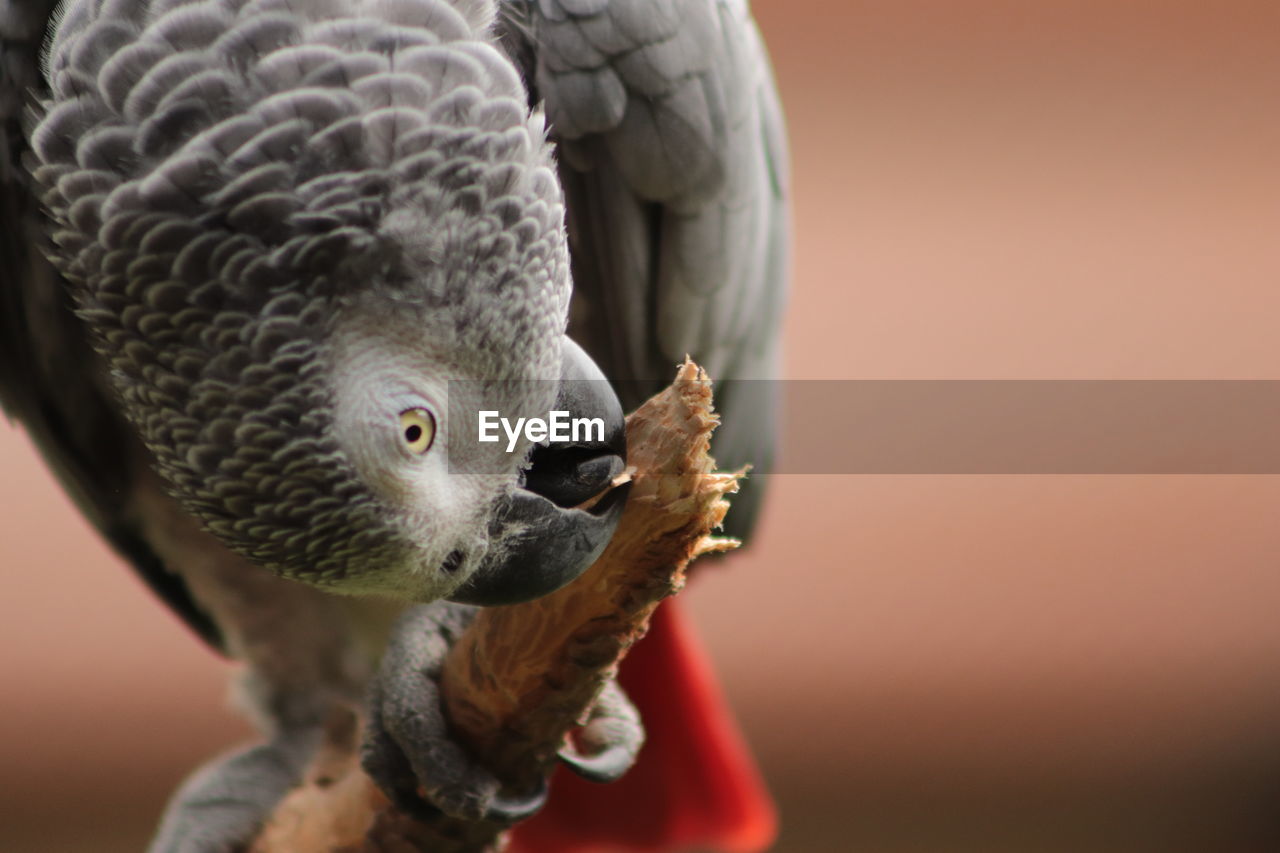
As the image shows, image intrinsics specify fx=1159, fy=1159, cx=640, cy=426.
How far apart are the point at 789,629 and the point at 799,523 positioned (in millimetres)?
191

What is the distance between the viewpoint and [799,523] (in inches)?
75.5

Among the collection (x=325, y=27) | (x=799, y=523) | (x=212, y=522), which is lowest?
(x=799, y=523)

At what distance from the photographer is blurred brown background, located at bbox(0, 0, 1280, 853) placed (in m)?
1.92

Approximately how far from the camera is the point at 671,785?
1.25 meters

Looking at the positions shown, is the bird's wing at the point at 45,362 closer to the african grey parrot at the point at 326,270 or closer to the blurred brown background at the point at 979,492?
the african grey parrot at the point at 326,270

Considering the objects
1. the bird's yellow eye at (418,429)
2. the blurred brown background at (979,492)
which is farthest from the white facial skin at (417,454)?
the blurred brown background at (979,492)

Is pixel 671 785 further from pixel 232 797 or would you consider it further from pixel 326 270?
pixel 326 270

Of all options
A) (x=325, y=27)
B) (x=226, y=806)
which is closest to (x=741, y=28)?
(x=325, y=27)

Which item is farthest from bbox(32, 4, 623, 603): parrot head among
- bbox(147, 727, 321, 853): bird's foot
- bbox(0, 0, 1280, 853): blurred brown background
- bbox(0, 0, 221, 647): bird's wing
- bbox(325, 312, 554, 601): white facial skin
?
bbox(0, 0, 1280, 853): blurred brown background

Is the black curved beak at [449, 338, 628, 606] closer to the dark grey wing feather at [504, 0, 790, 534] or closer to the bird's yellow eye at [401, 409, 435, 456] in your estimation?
the bird's yellow eye at [401, 409, 435, 456]

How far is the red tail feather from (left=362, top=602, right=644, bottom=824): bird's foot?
373 millimetres

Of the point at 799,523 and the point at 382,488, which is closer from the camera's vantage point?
the point at 382,488

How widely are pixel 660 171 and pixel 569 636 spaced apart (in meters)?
0.42

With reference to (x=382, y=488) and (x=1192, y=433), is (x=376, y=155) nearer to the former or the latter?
(x=382, y=488)
